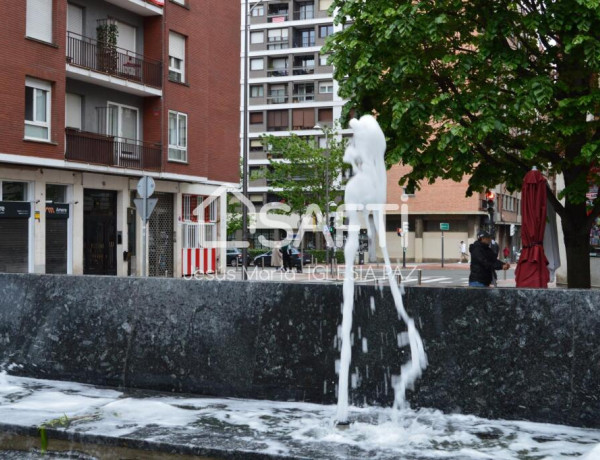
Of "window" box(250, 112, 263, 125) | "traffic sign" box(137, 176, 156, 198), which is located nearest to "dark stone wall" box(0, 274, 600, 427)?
"traffic sign" box(137, 176, 156, 198)

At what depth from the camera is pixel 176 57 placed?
103ft

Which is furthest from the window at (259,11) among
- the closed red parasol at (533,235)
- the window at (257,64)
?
the closed red parasol at (533,235)

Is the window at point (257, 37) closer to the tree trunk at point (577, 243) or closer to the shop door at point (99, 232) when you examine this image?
the shop door at point (99, 232)

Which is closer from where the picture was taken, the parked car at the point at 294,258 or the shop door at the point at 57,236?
the shop door at the point at 57,236

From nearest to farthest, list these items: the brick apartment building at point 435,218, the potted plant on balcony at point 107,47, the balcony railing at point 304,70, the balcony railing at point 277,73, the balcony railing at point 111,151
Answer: the balcony railing at point 111,151 < the potted plant on balcony at point 107,47 < the brick apartment building at point 435,218 < the balcony railing at point 304,70 < the balcony railing at point 277,73

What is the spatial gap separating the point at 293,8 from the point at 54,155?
5427cm

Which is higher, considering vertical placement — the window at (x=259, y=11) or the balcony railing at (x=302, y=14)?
the window at (x=259, y=11)

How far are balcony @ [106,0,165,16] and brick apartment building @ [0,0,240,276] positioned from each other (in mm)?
57

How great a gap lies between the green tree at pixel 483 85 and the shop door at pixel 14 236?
13519 mm

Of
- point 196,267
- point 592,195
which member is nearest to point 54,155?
point 196,267

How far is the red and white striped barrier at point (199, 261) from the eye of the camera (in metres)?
32.6

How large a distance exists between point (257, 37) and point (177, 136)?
47134mm

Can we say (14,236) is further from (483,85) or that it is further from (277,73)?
(277,73)

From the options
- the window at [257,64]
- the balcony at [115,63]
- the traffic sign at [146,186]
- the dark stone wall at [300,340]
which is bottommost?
the dark stone wall at [300,340]
